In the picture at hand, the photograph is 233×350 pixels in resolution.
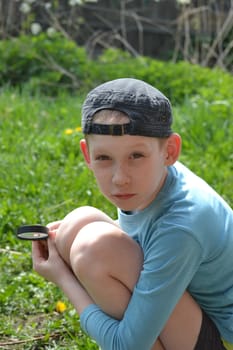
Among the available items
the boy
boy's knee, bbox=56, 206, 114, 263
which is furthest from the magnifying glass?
the boy

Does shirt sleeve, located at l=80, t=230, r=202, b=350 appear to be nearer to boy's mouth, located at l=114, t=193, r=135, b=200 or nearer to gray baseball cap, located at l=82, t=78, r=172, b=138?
boy's mouth, located at l=114, t=193, r=135, b=200

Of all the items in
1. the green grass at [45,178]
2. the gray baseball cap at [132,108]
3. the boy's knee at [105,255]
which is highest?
the gray baseball cap at [132,108]

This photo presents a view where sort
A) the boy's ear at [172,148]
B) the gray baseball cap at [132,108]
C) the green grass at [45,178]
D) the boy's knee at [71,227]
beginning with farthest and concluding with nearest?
1. the green grass at [45,178]
2. the boy's knee at [71,227]
3. the boy's ear at [172,148]
4. the gray baseball cap at [132,108]

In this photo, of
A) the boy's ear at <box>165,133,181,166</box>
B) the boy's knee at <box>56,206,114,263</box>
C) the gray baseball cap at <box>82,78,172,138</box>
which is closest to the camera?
the gray baseball cap at <box>82,78,172,138</box>

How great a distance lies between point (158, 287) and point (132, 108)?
0.49 meters

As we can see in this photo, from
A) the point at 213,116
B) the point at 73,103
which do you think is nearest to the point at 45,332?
the point at 213,116

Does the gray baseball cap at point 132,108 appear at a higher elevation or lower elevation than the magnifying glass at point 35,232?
higher

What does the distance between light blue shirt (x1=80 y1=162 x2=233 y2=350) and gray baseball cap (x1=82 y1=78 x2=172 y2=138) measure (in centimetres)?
21

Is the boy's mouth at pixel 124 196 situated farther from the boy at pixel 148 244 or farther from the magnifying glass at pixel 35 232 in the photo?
the magnifying glass at pixel 35 232

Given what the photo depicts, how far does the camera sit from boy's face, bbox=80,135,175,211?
6.77 ft

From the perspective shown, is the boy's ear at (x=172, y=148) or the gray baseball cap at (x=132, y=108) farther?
the boy's ear at (x=172, y=148)

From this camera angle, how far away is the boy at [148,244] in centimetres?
206

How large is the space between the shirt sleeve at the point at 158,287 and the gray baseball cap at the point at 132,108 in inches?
11.7

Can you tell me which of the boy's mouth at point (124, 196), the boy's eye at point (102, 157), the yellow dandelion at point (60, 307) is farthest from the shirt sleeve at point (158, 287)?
the yellow dandelion at point (60, 307)
